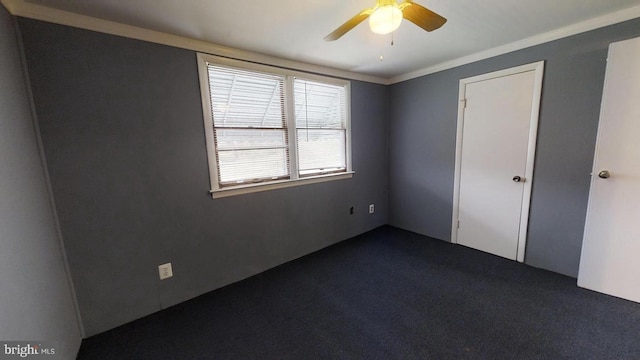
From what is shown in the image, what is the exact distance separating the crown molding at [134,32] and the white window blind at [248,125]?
137mm

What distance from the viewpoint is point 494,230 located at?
2.76m

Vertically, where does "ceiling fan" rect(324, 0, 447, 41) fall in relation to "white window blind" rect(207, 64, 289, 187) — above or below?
above

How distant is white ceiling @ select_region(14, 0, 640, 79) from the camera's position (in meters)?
1.57

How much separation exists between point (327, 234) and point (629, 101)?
2862mm

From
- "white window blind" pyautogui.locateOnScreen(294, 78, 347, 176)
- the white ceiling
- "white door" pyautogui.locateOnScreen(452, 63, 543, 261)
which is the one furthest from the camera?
"white window blind" pyautogui.locateOnScreen(294, 78, 347, 176)

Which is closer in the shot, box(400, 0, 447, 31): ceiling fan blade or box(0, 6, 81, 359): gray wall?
box(0, 6, 81, 359): gray wall

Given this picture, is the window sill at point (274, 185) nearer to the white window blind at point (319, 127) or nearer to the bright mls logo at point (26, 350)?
the white window blind at point (319, 127)

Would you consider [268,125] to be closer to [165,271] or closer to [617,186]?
[165,271]

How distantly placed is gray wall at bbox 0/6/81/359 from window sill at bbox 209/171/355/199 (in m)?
1.03

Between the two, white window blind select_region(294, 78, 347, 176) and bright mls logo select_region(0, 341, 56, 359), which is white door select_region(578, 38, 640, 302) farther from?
bright mls logo select_region(0, 341, 56, 359)

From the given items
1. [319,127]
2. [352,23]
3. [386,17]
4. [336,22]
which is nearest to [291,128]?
[319,127]

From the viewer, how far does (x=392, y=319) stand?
186 cm

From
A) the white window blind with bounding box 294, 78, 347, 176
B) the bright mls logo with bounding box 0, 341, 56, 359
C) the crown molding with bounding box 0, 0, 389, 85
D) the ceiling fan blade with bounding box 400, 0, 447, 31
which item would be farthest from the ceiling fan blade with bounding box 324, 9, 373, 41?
the bright mls logo with bounding box 0, 341, 56, 359

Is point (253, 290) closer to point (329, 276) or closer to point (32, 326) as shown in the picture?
point (329, 276)
